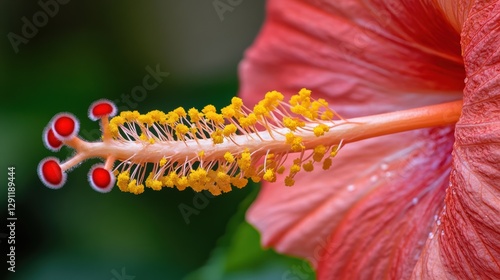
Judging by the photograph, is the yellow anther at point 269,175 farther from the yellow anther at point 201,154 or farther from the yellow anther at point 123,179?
the yellow anther at point 123,179

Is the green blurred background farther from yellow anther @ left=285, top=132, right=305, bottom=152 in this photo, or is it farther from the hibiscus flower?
yellow anther @ left=285, top=132, right=305, bottom=152

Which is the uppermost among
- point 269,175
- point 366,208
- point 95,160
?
point 95,160

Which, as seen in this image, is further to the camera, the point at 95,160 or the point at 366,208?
the point at 95,160

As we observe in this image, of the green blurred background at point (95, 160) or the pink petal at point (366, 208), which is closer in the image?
the pink petal at point (366, 208)

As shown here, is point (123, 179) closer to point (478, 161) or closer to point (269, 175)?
point (269, 175)

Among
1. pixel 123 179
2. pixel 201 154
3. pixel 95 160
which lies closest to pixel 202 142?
pixel 201 154

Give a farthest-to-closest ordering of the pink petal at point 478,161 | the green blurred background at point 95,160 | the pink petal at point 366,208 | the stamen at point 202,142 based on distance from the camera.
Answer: the green blurred background at point 95,160
the pink petal at point 366,208
the stamen at point 202,142
the pink petal at point 478,161

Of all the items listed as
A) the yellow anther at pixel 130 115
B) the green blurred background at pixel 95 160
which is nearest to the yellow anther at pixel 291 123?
the yellow anther at pixel 130 115

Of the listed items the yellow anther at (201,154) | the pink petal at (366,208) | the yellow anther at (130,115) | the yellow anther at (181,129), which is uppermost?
the yellow anther at (130,115)
